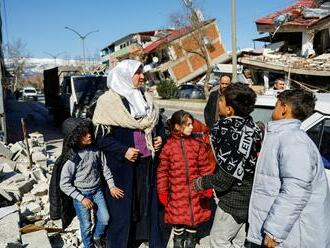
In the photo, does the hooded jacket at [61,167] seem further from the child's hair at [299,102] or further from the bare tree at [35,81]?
the bare tree at [35,81]

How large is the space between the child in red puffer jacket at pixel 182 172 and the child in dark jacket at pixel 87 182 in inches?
19.1

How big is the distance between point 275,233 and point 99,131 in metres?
2.02

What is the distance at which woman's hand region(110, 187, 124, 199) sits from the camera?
3863 millimetres

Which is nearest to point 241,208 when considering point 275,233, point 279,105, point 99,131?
point 275,233

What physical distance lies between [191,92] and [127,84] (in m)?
29.6

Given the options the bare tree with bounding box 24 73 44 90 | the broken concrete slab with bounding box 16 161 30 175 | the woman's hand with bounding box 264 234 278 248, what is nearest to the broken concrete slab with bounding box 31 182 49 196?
the broken concrete slab with bounding box 16 161 30 175

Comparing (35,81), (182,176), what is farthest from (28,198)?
(35,81)

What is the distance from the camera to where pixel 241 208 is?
3008 millimetres

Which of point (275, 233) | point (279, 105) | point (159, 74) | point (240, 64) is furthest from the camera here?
point (159, 74)

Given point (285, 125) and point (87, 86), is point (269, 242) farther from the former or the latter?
point (87, 86)

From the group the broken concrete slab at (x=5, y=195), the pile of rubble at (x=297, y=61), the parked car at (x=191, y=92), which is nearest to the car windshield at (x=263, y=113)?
the broken concrete slab at (x=5, y=195)

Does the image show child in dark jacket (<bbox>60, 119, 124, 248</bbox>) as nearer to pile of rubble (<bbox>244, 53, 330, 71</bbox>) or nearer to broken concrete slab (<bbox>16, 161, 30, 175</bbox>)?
broken concrete slab (<bbox>16, 161, 30, 175</bbox>)

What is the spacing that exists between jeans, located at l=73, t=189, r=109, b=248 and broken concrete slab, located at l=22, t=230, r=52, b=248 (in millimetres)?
452

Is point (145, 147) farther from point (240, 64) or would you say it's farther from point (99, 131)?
point (240, 64)
